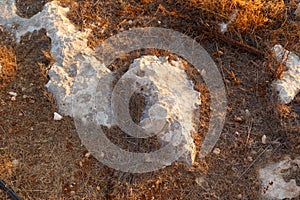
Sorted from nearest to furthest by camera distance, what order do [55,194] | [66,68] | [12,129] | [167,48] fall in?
[55,194], [12,129], [66,68], [167,48]

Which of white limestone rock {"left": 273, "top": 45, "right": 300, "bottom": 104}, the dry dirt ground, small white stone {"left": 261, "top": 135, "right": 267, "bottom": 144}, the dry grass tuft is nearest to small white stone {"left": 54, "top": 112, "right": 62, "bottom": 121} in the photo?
the dry dirt ground

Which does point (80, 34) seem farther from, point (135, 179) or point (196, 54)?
point (135, 179)

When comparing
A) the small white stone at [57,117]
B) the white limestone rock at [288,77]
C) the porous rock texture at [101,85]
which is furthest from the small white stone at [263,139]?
the small white stone at [57,117]

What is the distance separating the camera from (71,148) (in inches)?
128

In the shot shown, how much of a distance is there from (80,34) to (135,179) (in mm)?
1551

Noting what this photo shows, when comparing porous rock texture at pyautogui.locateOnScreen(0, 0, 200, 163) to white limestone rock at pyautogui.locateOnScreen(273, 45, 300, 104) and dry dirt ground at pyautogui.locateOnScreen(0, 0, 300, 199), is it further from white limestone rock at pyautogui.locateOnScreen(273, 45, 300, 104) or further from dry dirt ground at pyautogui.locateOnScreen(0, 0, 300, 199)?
white limestone rock at pyautogui.locateOnScreen(273, 45, 300, 104)

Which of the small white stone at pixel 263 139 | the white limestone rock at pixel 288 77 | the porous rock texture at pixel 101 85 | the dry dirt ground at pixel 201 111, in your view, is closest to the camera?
the dry dirt ground at pixel 201 111

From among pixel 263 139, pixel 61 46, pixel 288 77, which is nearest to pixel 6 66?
pixel 61 46

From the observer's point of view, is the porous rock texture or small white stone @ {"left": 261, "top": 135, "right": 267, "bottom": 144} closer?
the porous rock texture

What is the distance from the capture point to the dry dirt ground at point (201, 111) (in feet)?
10.3

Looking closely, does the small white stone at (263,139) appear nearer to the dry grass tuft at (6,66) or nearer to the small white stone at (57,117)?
the small white stone at (57,117)

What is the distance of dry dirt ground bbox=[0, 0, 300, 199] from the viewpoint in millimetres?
3148

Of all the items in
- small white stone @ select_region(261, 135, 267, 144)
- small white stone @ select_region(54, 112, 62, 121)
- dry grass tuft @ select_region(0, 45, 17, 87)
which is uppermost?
dry grass tuft @ select_region(0, 45, 17, 87)

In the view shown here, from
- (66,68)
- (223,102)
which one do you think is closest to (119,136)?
(66,68)
